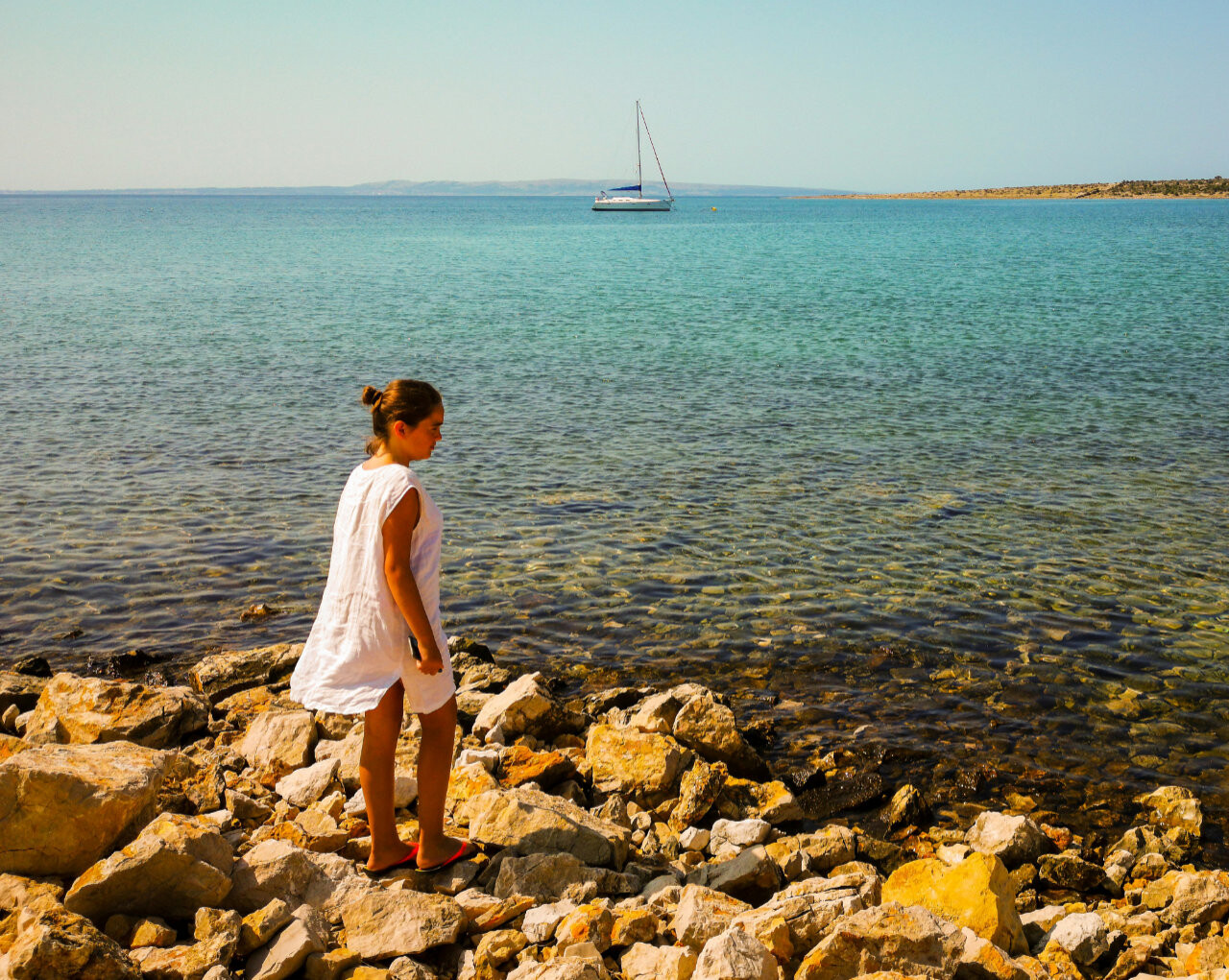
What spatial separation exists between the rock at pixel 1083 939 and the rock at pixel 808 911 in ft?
2.82

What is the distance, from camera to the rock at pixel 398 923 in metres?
4.17

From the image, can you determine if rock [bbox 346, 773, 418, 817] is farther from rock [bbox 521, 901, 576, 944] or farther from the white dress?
rock [bbox 521, 901, 576, 944]

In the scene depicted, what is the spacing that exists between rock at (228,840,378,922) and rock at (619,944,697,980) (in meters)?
1.25

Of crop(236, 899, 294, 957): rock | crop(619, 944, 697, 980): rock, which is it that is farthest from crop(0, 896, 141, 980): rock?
crop(619, 944, 697, 980): rock

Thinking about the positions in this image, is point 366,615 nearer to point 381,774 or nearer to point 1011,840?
point 381,774

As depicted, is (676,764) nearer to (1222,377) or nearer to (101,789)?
(101,789)

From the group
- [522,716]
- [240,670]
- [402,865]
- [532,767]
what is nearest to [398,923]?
[402,865]

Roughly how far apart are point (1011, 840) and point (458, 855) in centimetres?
309

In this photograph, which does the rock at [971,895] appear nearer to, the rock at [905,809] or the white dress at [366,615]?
the rock at [905,809]

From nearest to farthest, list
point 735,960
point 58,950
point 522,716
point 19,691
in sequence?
point 58,950 < point 735,960 < point 522,716 < point 19,691

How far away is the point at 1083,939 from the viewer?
4656 millimetres

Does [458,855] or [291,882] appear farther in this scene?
[458,855]

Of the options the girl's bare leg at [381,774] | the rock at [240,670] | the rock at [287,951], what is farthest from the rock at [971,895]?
the rock at [240,670]

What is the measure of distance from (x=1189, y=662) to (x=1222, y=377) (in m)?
16.1
